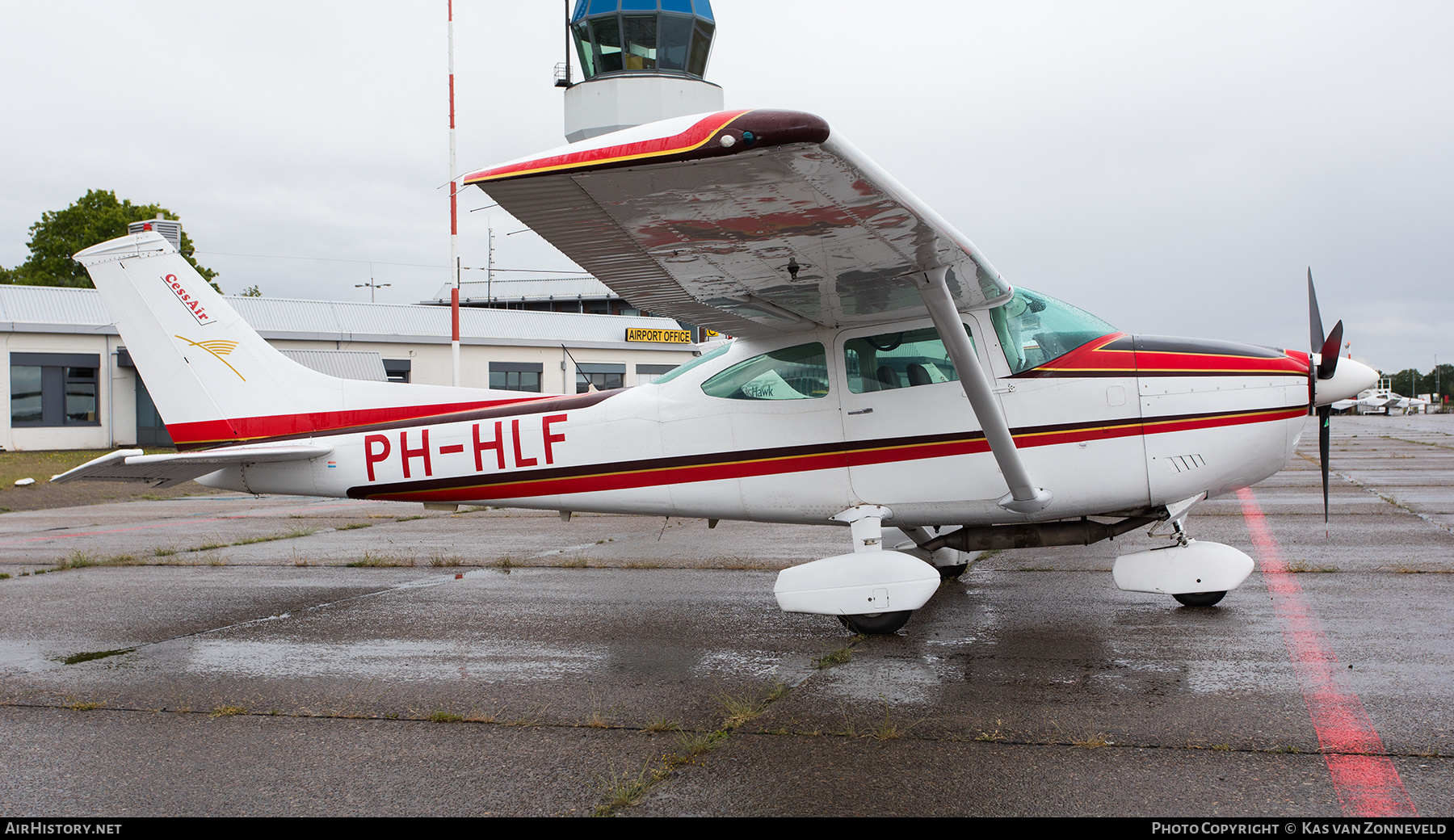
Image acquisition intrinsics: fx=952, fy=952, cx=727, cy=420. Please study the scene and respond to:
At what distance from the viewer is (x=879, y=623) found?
580cm

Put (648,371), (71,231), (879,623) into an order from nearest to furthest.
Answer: (879,623) < (648,371) < (71,231)

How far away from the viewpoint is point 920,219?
14.4ft

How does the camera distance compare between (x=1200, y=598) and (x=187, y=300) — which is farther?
(x=187, y=300)

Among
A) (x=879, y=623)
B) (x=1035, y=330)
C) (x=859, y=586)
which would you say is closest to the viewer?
(x=859, y=586)

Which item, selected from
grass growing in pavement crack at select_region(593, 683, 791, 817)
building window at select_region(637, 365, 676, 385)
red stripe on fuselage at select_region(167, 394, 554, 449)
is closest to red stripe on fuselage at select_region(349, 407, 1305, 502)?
red stripe on fuselage at select_region(167, 394, 554, 449)

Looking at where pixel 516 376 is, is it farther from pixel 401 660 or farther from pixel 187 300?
pixel 401 660

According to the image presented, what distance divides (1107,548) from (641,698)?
21.3 feet

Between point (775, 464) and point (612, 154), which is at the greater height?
point (612, 154)

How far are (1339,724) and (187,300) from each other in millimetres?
7703

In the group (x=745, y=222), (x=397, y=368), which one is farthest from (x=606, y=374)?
(x=745, y=222)

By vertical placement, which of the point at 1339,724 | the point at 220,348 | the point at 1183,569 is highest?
the point at 220,348

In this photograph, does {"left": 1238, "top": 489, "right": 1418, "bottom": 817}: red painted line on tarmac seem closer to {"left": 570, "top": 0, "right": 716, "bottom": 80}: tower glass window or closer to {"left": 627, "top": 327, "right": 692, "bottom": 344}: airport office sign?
{"left": 570, "top": 0, "right": 716, "bottom": 80}: tower glass window

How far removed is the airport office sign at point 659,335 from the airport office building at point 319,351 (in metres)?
0.05

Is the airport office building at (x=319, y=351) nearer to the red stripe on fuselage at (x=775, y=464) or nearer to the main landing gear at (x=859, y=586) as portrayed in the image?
the red stripe on fuselage at (x=775, y=464)
